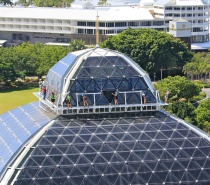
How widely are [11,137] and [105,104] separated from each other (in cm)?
761

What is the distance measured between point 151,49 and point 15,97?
95.0 ft

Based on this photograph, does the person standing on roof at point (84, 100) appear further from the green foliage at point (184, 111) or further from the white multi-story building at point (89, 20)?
the white multi-story building at point (89, 20)

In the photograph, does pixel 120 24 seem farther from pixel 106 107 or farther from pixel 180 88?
pixel 106 107

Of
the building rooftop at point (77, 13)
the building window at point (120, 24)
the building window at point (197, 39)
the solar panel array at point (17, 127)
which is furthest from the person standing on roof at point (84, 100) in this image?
the building window at point (197, 39)

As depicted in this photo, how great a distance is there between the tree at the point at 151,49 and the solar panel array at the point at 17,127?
7244cm

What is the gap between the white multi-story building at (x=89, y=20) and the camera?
526 ft

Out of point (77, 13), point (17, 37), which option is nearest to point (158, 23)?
point (77, 13)

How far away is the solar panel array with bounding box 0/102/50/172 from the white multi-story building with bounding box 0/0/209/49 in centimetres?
10347

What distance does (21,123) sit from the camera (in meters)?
52.2

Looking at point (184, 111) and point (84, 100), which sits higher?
point (84, 100)

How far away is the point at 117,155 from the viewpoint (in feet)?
150

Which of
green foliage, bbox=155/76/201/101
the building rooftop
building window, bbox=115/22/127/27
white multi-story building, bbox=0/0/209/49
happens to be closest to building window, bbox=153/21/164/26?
white multi-story building, bbox=0/0/209/49

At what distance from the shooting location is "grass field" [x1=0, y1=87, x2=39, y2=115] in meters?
110

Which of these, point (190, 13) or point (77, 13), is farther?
point (190, 13)
